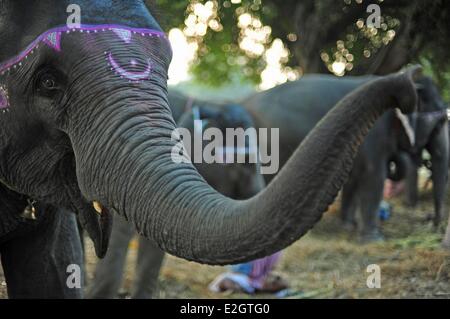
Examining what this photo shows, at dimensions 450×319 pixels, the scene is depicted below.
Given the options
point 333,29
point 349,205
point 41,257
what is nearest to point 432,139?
point 349,205

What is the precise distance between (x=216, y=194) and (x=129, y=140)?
0.23 m

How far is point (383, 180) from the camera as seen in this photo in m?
6.96

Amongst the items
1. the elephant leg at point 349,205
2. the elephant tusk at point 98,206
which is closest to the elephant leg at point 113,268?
the elephant tusk at point 98,206

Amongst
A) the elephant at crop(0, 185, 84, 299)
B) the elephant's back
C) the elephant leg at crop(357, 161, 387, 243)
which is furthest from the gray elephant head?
the elephant leg at crop(357, 161, 387, 243)

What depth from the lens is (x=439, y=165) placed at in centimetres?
512

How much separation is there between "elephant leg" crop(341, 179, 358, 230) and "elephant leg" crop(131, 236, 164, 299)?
3.76 m

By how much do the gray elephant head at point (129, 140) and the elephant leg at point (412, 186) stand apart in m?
4.38

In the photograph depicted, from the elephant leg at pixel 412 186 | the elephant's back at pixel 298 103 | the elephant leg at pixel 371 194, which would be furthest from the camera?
the elephant leg at pixel 371 194

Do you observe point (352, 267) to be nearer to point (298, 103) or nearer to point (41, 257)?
point (298, 103)

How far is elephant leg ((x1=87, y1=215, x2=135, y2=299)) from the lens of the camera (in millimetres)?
3994

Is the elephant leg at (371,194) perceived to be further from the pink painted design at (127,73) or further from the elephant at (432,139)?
the pink painted design at (127,73)

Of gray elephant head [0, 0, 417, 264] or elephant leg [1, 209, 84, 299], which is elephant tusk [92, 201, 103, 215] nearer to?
gray elephant head [0, 0, 417, 264]

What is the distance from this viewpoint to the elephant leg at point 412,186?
19.6 ft
